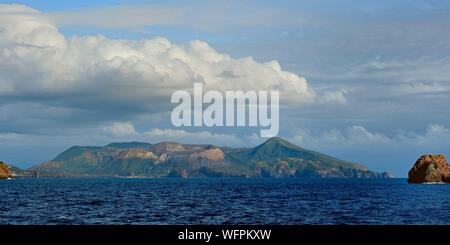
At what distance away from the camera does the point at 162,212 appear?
107812mm
